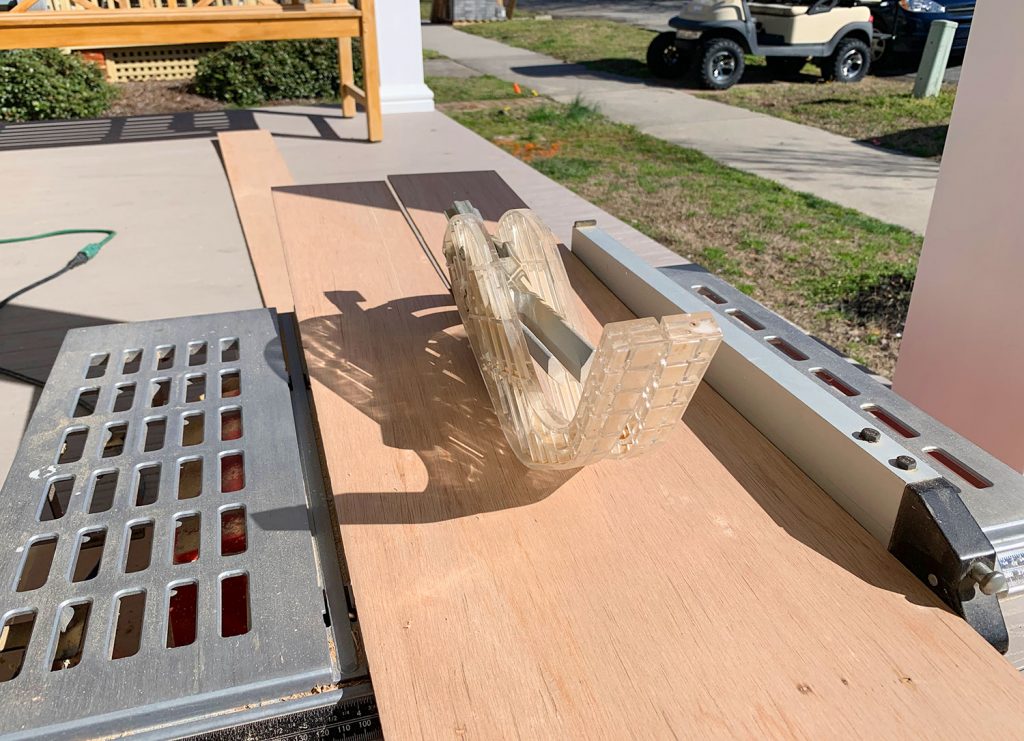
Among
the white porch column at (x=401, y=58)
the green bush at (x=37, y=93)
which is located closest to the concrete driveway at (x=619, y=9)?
the white porch column at (x=401, y=58)

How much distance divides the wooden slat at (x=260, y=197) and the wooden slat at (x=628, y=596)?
1.89 metres

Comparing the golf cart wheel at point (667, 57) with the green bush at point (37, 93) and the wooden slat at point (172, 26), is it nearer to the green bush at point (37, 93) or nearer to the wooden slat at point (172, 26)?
the wooden slat at point (172, 26)

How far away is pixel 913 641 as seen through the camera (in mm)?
849

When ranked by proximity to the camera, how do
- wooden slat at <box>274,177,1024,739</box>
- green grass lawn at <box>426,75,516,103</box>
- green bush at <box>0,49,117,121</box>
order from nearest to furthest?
1. wooden slat at <box>274,177,1024,739</box>
2. green bush at <box>0,49,117,121</box>
3. green grass lawn at <box>426,75,516,103</box>

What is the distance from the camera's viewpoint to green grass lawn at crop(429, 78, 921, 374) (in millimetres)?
3646

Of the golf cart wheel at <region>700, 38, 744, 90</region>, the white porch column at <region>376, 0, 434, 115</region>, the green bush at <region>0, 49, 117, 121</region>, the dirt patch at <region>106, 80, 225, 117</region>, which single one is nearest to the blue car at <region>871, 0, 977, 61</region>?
the golf cart wheel at <region>700, 38, 744, 90</region>

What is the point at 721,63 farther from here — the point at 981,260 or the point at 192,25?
the point at 981,260

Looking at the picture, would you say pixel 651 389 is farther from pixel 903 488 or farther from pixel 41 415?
pixel 41 415

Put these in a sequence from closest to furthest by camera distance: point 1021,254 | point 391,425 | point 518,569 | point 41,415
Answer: point 518,569
point 391,425
point 41,415
point 1021,254

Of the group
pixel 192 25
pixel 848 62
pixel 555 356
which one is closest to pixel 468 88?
pixel 192 25

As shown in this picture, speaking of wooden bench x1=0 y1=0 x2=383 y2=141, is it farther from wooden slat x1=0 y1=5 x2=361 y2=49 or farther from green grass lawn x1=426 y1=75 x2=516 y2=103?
green grass lawn x1=426 y1=75 x2=516 y2=103

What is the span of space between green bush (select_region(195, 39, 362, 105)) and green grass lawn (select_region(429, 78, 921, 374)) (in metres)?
1.40

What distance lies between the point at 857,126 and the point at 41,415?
746 centimetres

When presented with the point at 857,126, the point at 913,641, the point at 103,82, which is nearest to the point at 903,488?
the point at 913,641
